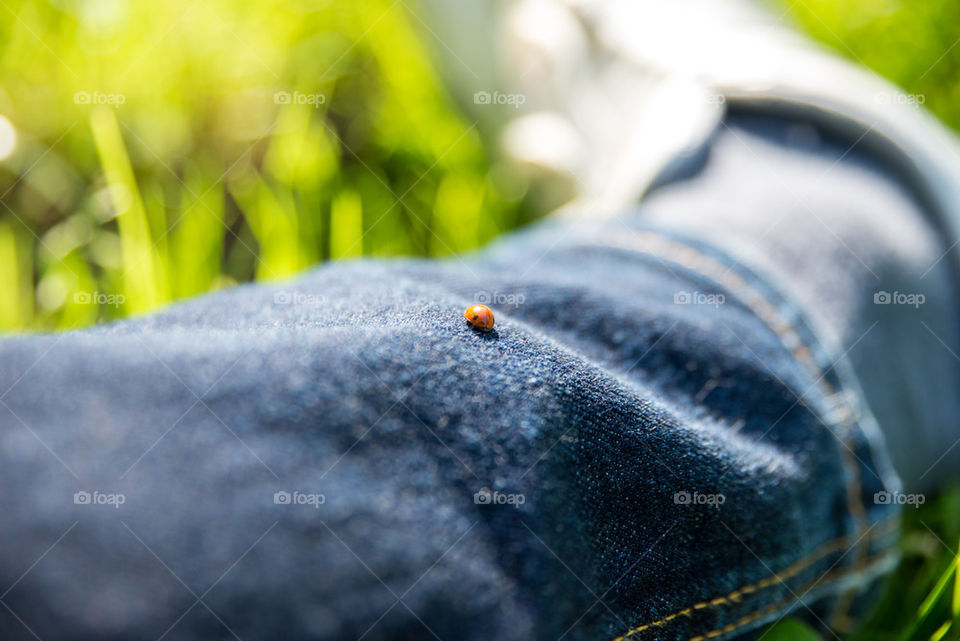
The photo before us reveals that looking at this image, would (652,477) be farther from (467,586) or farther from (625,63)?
(625,63)

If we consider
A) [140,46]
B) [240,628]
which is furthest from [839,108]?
[140,46]

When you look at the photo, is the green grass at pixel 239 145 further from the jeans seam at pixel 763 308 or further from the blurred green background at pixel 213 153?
the jeans seam at pixel 763 308

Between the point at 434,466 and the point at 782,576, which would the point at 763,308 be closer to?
the point at 782,576

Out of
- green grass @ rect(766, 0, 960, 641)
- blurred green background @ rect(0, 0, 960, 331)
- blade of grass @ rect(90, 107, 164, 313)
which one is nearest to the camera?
blade of grass @ rect(90, 107, 164, 313)

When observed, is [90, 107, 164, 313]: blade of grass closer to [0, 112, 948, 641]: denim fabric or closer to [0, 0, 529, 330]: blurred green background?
[0, 0, 529, 330]: blurred green background

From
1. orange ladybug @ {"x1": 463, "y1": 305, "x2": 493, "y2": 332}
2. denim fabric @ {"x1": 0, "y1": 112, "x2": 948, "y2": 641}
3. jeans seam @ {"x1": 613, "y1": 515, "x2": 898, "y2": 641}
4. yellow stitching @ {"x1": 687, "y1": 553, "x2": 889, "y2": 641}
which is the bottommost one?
yellow stitching @ {"x1": 687, "y1": 553, "x2": 889, "y2": 641}

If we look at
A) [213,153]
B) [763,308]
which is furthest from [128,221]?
[763,308]

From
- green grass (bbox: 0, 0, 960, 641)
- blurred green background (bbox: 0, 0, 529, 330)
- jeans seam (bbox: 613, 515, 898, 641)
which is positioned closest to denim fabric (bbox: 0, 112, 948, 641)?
jeans seam (bbox: 613, 515, 898, 641)

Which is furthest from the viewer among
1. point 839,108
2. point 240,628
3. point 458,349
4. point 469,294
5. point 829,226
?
point 839,108
